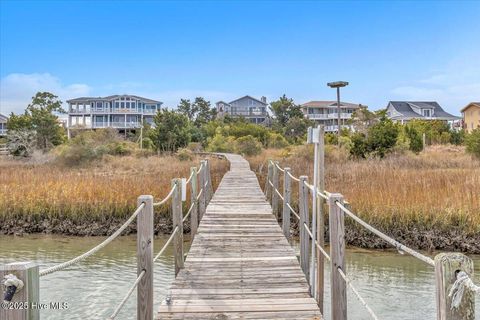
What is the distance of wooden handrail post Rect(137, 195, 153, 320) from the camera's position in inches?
142

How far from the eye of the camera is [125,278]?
7.41 m

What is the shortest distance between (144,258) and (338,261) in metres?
1.50

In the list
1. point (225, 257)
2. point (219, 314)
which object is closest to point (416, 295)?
point (225, 257)

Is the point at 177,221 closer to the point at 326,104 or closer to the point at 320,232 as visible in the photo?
the point at 320,232

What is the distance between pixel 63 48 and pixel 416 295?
31.4m

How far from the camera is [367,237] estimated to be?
9195 mm

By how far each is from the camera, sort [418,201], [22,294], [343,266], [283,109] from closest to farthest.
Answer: [22,294], [343,266], [418,201], [283,109]

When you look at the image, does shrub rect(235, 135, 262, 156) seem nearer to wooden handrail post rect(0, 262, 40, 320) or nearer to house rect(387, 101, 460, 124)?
house rect(387, 101, 460, 124)

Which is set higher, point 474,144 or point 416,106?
point 416,106

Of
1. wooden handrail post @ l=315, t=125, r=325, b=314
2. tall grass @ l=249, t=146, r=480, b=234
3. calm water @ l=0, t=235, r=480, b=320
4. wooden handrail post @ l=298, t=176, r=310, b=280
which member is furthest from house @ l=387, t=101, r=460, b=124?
wooden handrail post @ l=315, t=125, r=325, b=314

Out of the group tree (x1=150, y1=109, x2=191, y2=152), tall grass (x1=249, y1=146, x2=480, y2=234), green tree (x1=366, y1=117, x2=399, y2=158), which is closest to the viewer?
tall grass (x1=249, y1=146, x2=480, y2=234)

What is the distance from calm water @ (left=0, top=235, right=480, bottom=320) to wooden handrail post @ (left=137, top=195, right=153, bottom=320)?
2.29 metres

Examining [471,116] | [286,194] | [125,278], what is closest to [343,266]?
[286,194]

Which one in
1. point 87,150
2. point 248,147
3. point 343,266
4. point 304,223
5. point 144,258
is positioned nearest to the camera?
point 343,266
